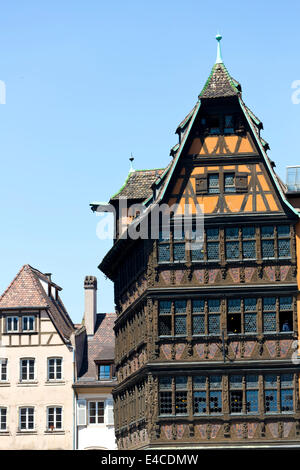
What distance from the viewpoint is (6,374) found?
57.7 metres

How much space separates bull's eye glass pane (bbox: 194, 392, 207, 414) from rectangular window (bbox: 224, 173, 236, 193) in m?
7.96

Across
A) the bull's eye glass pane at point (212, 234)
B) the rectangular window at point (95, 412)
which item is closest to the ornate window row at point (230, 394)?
the bull's eye glass pane at point (212, 234)

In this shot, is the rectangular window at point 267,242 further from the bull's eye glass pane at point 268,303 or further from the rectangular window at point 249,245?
the bull's eye glass pane at point 268,303

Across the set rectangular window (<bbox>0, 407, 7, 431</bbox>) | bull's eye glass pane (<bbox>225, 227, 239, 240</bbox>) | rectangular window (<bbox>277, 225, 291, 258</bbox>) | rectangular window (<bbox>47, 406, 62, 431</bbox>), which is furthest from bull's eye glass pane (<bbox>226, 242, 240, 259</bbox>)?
rectangular window (<bbox>0, 407, 7, 431</bbox>)

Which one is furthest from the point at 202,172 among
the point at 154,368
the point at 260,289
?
the point at 154,368

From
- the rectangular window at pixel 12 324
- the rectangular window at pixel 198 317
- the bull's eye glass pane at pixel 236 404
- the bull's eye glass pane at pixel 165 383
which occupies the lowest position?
the bull's eye glass pane at pixel 236 404

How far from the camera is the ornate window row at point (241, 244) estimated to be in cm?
3884

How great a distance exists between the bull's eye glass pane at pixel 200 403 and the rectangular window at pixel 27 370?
2122 cm

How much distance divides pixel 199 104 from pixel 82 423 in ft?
79.4

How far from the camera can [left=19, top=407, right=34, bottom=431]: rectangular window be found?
187ft

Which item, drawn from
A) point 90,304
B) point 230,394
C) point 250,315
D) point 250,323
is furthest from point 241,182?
point 90,304

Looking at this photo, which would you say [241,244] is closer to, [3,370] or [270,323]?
[270,323]

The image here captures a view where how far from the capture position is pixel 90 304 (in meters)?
61.1

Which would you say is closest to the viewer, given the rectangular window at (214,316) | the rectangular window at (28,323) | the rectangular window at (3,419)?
the rectangular window at (214,316)
